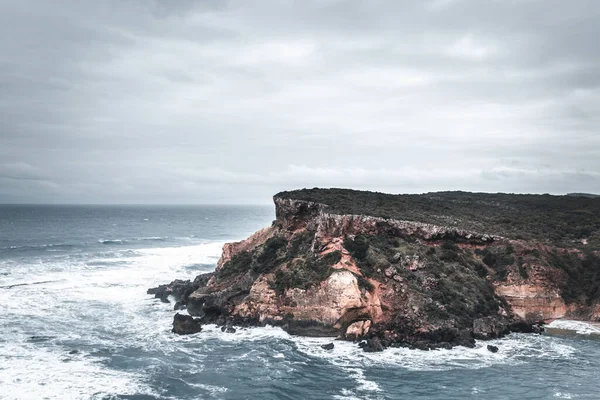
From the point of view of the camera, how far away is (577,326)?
1854 inches

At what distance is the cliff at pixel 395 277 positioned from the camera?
4375cm

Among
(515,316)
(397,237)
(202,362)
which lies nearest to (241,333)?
(202,362)

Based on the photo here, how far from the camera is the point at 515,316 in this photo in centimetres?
4734

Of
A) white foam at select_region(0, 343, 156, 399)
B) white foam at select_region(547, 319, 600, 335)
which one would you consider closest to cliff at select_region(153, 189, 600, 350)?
white foam at select_region(547, 319, 600, 335)

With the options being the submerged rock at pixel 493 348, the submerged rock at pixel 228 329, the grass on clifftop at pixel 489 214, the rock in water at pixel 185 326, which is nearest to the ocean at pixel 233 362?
the submerged rock at pixel 493 348

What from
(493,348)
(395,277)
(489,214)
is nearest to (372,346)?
(395,277)

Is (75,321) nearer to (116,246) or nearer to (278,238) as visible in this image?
(278,238)

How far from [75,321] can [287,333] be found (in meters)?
22.4

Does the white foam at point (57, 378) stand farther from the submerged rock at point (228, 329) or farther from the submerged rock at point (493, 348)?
the submerged rock at point (493, 348)

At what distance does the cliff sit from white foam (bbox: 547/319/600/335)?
1.07 meters

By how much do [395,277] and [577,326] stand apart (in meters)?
18.7

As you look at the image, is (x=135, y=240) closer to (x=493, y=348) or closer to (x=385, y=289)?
(x=385, y=289)

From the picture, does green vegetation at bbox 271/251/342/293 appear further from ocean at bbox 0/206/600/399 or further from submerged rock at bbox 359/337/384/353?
submerged rock at bbox 359/337/384/353

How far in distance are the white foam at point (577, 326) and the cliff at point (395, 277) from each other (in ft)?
3.53
